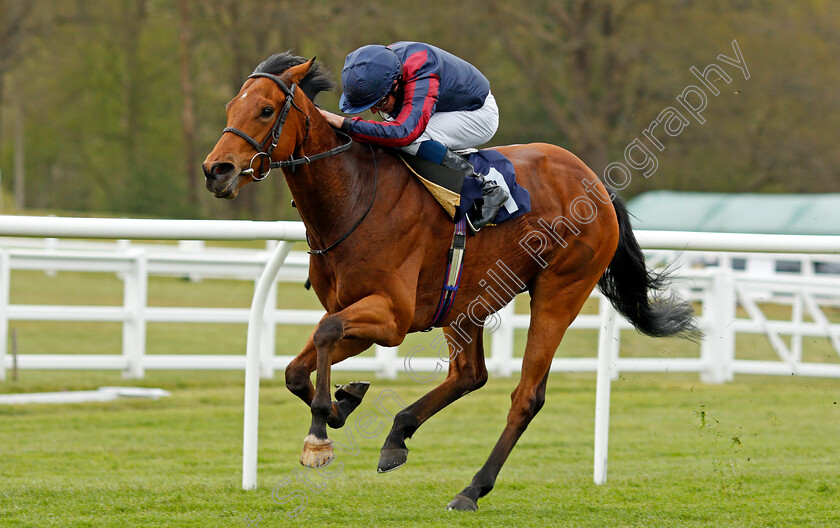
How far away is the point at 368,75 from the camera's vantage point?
341cm

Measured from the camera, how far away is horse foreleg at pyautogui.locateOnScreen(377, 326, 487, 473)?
151 inches

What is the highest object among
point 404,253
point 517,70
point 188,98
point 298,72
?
point 517,70

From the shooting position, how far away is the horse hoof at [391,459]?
11.8 ft

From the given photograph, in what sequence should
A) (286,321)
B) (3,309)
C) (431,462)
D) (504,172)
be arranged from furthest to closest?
(286,321) < (3,309) < (431,462) < (504,172)

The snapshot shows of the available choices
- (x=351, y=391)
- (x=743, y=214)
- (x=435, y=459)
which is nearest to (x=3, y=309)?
(x=435, y=459)

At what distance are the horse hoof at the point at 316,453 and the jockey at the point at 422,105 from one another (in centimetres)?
104

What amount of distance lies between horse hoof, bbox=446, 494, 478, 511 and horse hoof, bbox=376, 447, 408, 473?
10.5 inches

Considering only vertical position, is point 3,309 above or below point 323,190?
below

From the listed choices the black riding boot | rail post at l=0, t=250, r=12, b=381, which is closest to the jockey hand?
the black riding boot

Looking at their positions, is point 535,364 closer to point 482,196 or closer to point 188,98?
point 482,196

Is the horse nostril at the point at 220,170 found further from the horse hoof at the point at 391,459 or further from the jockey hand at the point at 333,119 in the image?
the horse hoof at the point at 391,459

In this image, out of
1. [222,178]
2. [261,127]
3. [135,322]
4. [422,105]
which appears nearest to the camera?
[222,178]

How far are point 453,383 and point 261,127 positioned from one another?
143 centimetres

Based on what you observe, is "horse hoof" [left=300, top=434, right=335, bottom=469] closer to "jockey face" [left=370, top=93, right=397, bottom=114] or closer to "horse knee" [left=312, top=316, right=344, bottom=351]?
"horse knee" [left=312, top=316, right=344, bottom=351]
